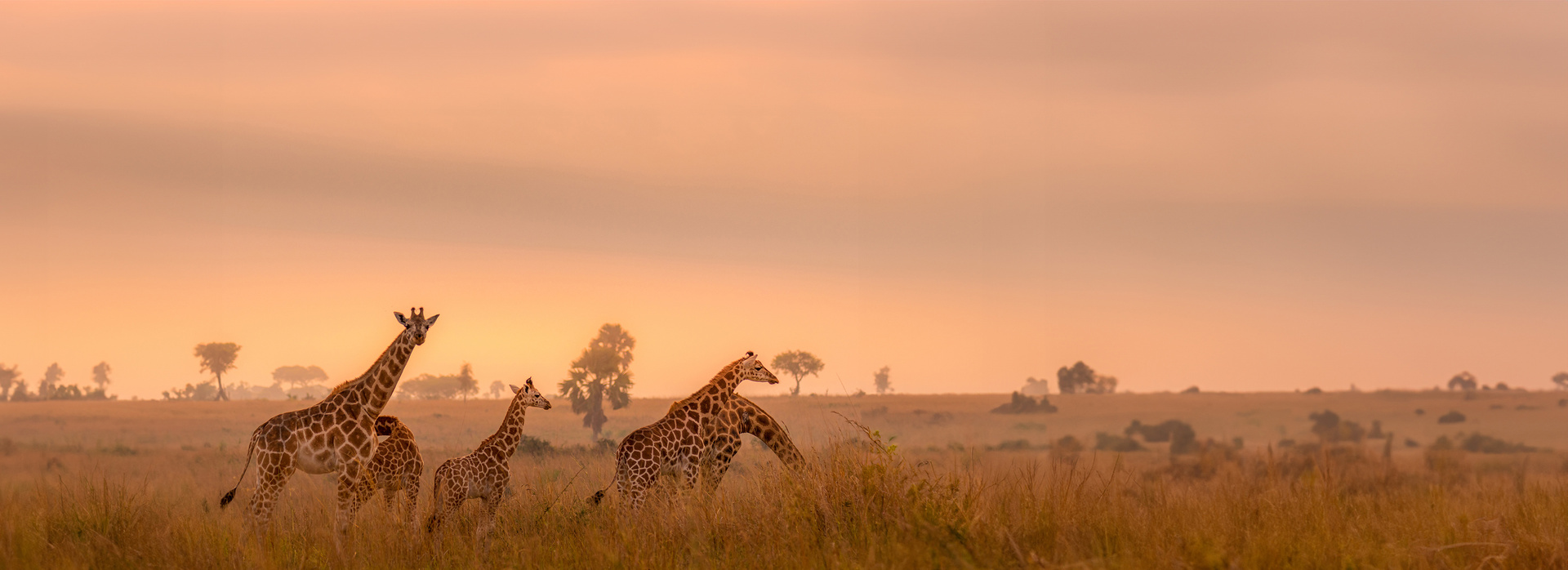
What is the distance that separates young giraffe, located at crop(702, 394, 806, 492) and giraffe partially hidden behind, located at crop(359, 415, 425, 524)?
3677 mm

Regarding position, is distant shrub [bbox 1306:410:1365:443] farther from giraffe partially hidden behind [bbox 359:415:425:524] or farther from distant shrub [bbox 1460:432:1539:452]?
giraffe partially hidden behind [bbox 359:415:425:524]

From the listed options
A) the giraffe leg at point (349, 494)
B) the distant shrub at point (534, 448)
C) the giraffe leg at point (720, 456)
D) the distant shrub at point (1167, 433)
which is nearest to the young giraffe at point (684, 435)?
the giraffe leg at point (720, 456)

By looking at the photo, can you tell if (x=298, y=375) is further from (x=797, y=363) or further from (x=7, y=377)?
(x=797, y=363)

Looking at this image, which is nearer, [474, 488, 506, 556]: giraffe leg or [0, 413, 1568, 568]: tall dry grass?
[0, 413, 1568, 568]: tall dry grass

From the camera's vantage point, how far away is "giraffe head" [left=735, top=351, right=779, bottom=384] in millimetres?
16141

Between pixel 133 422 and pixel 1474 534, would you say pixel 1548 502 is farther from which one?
pixel 133 422

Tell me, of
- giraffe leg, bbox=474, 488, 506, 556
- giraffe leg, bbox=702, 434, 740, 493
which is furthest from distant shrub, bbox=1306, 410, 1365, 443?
giraffe leg, bbox=474, 488, 506, 556

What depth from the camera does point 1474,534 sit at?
460 inches

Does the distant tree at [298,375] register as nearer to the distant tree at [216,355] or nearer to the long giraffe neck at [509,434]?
the distant tree at [216,355]

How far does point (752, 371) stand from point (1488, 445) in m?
67.4

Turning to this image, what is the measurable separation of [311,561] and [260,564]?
578mm

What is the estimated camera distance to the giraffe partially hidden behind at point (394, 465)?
14250mm

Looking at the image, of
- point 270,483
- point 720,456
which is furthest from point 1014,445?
point 270,483

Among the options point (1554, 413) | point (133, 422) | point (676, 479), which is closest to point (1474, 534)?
point (676, 479)
